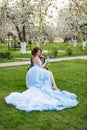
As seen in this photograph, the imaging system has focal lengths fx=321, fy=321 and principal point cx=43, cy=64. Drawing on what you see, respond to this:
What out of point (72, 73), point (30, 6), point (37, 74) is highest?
point (30, 6)

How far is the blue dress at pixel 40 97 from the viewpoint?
21.6 feet

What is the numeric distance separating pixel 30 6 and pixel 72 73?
7.18 m

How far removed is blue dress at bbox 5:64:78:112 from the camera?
6590 mm

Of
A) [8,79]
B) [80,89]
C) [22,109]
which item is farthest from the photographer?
[8,79]

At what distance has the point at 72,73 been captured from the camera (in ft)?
39.4

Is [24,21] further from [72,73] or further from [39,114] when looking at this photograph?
[39,114]

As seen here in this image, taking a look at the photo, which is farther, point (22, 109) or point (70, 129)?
point (22, 109)

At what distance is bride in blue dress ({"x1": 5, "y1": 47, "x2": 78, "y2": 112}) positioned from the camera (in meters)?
6.60

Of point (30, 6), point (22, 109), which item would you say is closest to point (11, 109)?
point (22, 109)

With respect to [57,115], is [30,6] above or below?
above

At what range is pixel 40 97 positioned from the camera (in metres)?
7.01

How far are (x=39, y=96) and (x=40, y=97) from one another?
0.06 metres

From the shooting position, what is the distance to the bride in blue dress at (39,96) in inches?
260

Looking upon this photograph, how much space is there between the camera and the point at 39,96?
7062 millimetres
